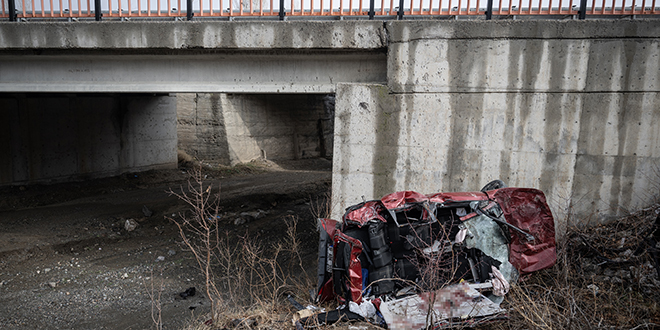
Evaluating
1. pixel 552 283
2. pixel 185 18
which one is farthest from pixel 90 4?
pixel 552 283

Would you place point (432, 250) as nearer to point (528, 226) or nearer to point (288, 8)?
point (528, 226)

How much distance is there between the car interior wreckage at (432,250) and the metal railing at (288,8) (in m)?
2.95

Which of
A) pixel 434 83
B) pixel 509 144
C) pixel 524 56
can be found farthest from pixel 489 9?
pixel 509 144

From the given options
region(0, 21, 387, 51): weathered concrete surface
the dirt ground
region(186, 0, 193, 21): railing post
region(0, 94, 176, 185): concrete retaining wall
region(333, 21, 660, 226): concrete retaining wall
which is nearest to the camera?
the dirt ground

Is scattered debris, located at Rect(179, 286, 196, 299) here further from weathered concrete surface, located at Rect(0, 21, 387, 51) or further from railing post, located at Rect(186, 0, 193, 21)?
railing post, located at Rect(186, 0, 193, 21)

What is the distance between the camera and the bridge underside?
23.3ft

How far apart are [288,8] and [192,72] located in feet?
6.32

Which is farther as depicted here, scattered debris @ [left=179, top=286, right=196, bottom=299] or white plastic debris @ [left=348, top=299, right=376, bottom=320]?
scattered debris @ [left=179, top=286, right=196, bottom=299]

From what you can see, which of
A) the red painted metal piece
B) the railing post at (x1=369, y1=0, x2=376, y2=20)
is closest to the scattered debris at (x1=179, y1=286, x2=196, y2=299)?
the red painted metal piece

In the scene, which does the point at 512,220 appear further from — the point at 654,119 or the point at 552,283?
the point at 654,119

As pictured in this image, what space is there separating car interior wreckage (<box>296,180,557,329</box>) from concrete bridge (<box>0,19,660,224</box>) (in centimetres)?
130

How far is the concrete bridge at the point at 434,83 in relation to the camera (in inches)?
244

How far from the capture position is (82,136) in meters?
12.8

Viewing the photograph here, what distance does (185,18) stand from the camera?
714 centimetres
